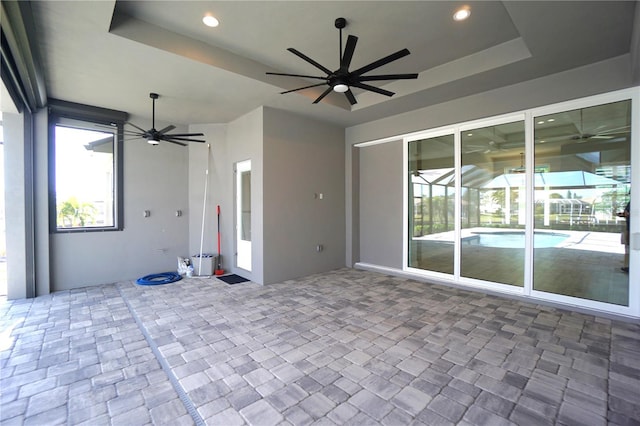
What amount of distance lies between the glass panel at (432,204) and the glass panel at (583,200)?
129cm

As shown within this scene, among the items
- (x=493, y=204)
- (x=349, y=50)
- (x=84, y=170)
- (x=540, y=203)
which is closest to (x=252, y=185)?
(x=84, y=170)

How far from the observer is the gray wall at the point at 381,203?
5871 mm

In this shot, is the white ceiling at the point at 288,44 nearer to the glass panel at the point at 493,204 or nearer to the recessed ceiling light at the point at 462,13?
the recessed ceiling light at the point at 462,13

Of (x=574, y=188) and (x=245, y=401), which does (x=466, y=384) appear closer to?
(x=245, y=401)

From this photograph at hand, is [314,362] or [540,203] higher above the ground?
[540,203]

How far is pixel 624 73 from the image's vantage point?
347 centimetres

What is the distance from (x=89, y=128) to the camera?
205 inches

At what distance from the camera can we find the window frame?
477 cm

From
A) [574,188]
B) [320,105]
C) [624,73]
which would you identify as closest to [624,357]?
[574,188]

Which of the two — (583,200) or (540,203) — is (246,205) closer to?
(540,203)

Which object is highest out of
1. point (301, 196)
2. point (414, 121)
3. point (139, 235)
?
point (414, 121)

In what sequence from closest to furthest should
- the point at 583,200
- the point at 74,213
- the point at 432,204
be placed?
the point at 583,200
the point at 74,213
the point at 432,204

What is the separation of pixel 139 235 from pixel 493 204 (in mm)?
6554

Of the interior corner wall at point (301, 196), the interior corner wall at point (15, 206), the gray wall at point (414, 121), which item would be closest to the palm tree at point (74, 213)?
the interior corner wall at point (15, 206)
